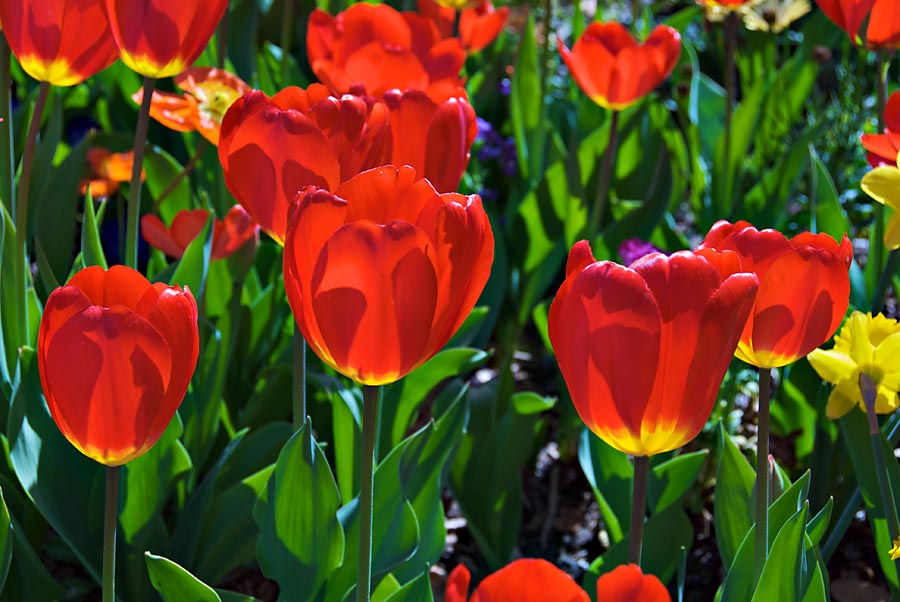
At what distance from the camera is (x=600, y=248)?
1.86m

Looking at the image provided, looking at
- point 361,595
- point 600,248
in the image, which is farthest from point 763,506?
point 600,248

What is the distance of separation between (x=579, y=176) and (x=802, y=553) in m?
1.17

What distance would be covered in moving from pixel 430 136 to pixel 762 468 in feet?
1.44

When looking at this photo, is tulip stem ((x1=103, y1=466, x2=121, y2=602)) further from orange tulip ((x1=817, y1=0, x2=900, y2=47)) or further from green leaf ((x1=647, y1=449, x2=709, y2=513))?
orange tulip ((x1=817, y1=0, x2=900, y2=47))

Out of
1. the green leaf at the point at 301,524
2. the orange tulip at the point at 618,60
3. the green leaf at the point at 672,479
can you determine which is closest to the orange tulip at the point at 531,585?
the green leaf at the point at 301,524

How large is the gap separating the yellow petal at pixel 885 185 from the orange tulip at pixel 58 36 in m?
0.84

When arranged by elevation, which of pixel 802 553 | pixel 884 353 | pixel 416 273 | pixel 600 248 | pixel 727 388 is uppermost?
pixel 416 273

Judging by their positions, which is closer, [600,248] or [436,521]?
[436,521]

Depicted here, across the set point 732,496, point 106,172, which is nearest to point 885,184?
point 732,496

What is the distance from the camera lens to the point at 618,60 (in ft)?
5.96

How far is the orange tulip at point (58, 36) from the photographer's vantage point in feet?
3.90

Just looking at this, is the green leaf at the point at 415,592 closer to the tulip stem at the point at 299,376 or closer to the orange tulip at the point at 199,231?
the tulip stem at the point at 299,376

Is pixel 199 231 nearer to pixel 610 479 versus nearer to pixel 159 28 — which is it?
pixel 159 28

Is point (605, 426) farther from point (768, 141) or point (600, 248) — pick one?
point (768, 141)
